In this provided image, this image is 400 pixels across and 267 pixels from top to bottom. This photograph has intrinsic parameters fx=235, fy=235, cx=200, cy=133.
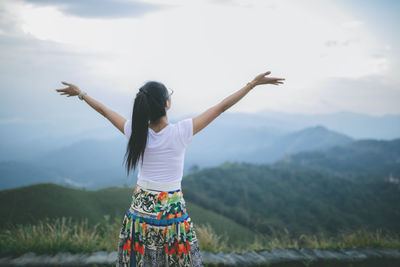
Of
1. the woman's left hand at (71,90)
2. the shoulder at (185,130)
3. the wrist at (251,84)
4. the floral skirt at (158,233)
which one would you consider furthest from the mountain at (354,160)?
the shoulder at (185,130)

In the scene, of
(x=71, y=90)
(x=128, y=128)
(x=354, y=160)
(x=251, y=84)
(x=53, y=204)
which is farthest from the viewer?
(x=354, y=160)

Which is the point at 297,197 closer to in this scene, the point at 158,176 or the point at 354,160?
the point at 158,176

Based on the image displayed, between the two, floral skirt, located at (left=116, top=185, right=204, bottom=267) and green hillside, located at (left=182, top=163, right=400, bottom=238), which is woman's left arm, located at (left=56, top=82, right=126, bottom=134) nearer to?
floral skirt, located at (left=116, top=185, right=204, bottom=267)

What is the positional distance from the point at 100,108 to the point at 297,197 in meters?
51.5

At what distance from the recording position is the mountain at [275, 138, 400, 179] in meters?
82.4

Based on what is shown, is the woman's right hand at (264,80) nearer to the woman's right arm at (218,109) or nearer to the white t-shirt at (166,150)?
Answer: the woman's right arm at (218,109)

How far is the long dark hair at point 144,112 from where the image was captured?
168 centimetres

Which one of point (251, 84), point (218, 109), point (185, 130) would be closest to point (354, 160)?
point (251, 84)

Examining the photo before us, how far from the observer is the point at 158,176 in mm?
1803

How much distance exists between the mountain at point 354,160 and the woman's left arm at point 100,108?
281ft

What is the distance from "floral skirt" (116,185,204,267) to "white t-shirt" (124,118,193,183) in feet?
0.46

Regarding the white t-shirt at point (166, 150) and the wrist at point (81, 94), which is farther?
the wrist at point (81, 94)

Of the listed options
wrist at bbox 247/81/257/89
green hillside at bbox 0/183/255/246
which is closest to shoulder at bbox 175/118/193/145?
wrist at bbox 247/81/257/89

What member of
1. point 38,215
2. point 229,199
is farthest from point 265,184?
point 38,215
